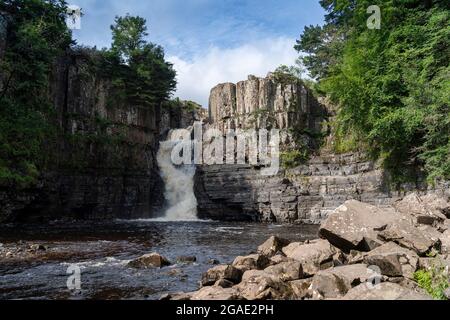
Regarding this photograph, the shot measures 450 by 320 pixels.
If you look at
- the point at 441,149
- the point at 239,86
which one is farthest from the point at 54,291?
the point at 239,86

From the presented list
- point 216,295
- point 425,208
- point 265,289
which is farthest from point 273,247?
point 216,295

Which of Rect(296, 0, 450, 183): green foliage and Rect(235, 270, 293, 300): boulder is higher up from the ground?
Rect(296, 0, 450, 183): green foliage

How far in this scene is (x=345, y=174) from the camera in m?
32.8

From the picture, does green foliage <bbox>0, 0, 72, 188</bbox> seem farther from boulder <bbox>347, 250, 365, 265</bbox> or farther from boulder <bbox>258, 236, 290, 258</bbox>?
boulder <bbox>347, 250, 365, 265</bbox>

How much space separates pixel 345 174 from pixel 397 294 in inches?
1082

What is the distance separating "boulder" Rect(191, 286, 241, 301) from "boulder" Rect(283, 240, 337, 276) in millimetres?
2878

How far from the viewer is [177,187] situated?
46.5 metres

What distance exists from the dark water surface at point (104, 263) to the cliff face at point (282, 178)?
11.5m

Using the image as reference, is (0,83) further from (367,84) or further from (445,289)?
(445,289)

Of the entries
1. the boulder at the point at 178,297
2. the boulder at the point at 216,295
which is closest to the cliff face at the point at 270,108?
the boulder at the point at 216,295

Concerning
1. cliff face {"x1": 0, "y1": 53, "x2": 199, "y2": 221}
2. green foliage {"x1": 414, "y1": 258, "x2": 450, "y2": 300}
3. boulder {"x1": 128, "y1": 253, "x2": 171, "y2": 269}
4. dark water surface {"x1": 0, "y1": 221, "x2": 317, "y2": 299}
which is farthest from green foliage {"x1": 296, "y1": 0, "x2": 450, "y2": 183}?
cliff face {"x1": 0, "y1": 53, "x2": 199, "y2": 221}

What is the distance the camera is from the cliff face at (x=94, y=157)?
3747 centimetres

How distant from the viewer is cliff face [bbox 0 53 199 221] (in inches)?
1475

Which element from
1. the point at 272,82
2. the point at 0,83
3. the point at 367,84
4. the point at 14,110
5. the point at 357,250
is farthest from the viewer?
the point at 272,82
